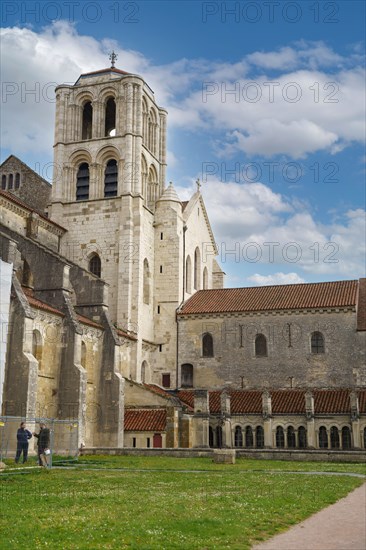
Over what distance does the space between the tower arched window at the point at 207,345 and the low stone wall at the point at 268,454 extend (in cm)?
1609

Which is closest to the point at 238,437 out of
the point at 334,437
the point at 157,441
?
the point at 157,441

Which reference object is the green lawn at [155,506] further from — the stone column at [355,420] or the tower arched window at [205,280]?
the tower arched window at [205,280]

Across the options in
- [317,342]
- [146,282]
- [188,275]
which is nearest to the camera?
[317,342]

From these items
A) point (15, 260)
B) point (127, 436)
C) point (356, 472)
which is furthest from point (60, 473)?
point (127, 436)

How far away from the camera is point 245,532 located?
36.3 ft

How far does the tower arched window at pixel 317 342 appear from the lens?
146ft

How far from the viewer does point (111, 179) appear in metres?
49.8

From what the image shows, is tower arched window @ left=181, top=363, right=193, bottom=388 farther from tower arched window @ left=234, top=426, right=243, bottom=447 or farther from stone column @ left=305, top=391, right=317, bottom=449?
stone column @ left=305, top=391, right=317, bottom=449

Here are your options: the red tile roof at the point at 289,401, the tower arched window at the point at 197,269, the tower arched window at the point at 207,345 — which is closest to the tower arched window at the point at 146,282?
the tower arched window at the point at 207,345

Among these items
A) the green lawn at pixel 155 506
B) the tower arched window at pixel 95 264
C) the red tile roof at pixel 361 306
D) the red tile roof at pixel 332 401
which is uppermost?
the tower arched window at pixel 95 264

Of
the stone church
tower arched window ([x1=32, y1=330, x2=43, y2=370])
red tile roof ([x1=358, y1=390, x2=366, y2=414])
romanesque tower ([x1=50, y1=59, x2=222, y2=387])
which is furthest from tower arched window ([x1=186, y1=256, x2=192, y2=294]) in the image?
tower arched window ([x1=32, y1=330, x2=43, y2=370])

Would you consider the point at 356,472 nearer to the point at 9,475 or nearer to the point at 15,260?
the point at 9,475

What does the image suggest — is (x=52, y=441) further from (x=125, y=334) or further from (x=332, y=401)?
(x=332, y=401)

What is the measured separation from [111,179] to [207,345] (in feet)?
49.0
